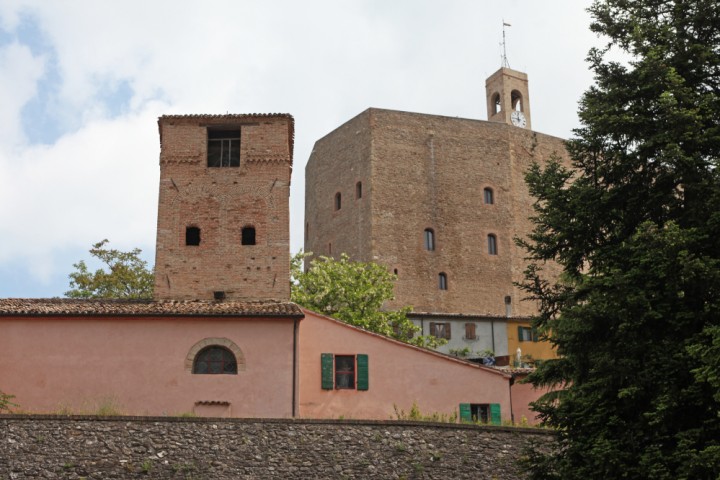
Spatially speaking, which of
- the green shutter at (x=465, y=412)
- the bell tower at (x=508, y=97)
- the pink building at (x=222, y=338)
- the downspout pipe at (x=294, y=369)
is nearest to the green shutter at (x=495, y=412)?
the pink building at (x=222, y=338)

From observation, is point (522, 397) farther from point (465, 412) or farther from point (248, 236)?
point (248, 236)

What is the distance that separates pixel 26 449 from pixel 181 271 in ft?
31.6

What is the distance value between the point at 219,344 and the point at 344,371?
3.73 meters

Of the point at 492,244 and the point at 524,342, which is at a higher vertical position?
the point at 492,244

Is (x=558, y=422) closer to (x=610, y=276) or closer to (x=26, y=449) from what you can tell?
(x=610, y=276)

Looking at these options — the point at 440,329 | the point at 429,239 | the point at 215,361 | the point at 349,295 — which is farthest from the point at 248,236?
the point at 429,239

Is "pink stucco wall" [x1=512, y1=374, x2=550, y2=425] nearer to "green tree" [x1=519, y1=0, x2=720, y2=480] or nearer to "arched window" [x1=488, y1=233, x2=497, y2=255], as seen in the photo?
"green tree" [x1=519, y1=0, x2=720, y2=480]

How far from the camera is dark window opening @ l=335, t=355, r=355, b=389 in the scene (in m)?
25.5

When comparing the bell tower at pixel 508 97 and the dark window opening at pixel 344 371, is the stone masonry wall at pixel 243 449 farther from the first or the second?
the bell tower at pixel 508 97

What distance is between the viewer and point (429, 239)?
55.2 meters

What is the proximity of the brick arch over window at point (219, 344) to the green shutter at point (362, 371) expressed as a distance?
343cm

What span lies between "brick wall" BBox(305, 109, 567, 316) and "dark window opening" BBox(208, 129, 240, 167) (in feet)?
78.6

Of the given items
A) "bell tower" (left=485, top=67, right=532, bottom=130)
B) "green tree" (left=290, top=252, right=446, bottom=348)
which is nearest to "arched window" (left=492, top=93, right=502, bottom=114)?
"bell tower" (left=485, top=67, right=532, bottom=130)

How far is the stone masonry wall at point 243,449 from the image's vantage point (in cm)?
1884
